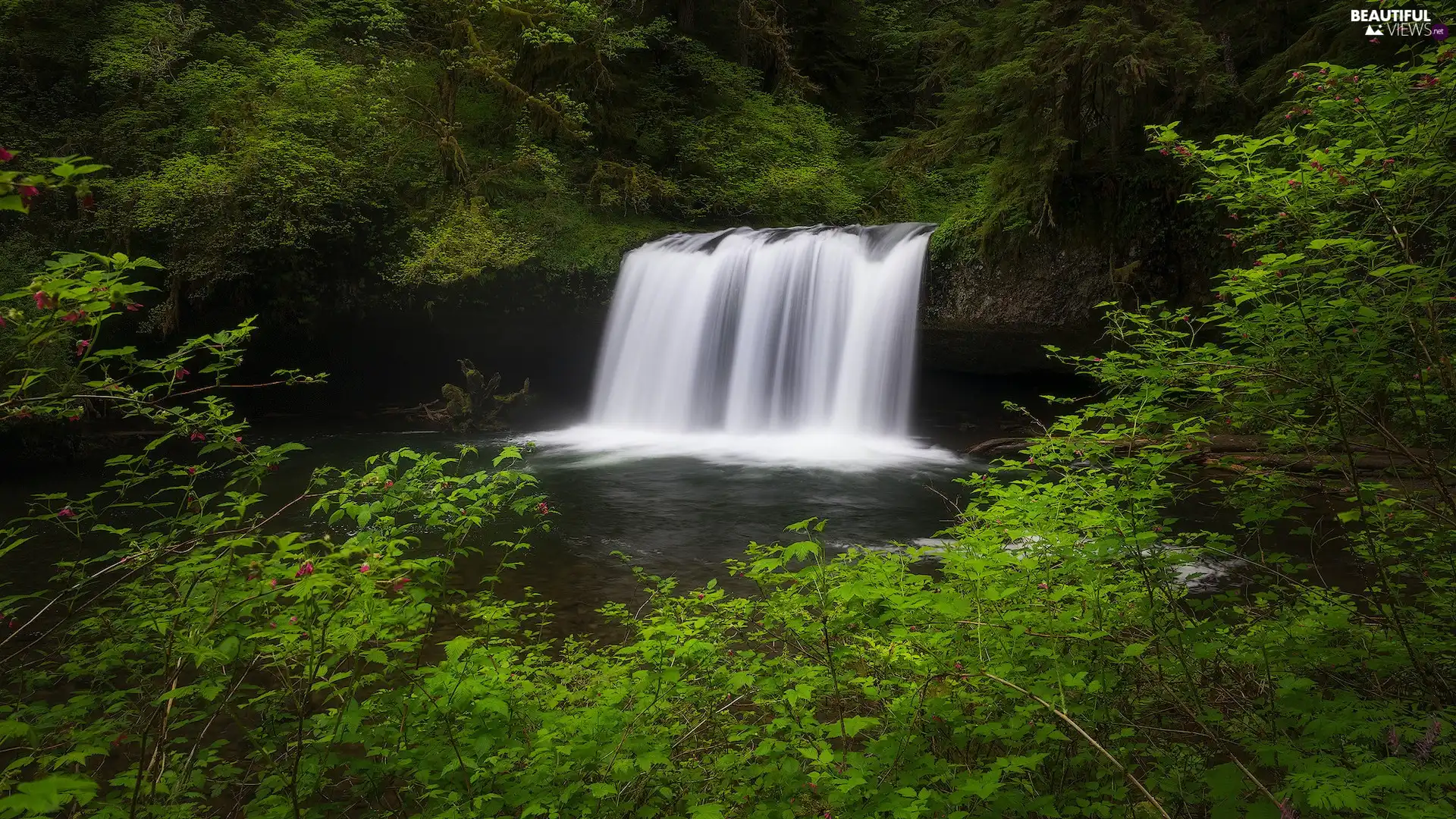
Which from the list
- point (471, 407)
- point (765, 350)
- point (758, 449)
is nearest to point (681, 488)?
point (758, 449)

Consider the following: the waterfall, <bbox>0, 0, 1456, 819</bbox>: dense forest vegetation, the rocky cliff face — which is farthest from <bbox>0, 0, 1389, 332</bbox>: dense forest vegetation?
<bbox>0, 0, 1456, 819</bbox>: dense forest vegetation

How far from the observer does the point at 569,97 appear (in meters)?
15.2

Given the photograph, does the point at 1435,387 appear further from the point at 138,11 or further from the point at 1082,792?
the point at 138,11

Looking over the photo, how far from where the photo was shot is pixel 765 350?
1315 centimetres

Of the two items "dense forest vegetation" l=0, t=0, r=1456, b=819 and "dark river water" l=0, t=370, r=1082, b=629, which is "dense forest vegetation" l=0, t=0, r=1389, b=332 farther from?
"dense forest vegetation" l=0, t=0, r=1456, b=819

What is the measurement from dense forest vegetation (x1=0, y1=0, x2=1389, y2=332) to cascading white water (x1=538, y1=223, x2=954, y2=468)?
1199 mm

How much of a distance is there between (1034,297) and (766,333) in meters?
4.75

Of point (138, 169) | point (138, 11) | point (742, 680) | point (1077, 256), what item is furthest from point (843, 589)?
point (138, 11)

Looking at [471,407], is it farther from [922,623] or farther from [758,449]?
[922,623]

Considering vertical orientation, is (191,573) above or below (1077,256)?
below

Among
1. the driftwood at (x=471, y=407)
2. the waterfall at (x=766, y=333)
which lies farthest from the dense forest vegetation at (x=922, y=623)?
the driftwood at (x=471, y=407)

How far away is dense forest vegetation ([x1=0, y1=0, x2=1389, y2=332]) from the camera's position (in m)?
8.91

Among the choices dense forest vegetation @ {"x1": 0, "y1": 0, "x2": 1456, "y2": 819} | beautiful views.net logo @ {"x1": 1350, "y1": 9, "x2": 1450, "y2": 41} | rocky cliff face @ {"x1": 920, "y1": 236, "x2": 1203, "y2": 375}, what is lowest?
dense forest vegetation @ {"x1": 0, "y1": 0, "x2": 1456, "y2": 819}

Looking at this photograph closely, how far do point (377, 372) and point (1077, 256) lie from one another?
44.4 feet
